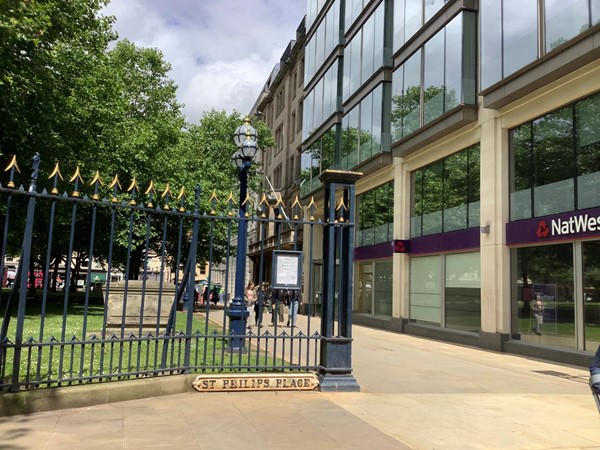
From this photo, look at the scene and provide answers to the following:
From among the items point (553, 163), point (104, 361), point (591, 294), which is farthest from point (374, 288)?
point (104, 361)

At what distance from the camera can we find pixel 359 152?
24.7 metres

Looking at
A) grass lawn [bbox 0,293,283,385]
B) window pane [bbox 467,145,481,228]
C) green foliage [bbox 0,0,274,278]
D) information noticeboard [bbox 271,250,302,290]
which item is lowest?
grass lawn [bbox 0,293,283,385]

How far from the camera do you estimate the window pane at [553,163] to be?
44.1 feet

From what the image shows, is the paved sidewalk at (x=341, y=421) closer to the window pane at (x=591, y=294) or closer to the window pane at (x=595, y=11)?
the window pane at (x=591, y=294)

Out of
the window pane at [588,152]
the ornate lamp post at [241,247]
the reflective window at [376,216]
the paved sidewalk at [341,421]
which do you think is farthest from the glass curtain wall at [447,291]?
the ornate lamp post at [241,247]

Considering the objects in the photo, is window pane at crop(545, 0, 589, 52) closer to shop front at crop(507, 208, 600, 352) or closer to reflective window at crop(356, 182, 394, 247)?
shop front at crop(507, 208, 600, 352)

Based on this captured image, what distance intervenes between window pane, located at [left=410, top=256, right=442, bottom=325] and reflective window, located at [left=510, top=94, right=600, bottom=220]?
4.45 metres

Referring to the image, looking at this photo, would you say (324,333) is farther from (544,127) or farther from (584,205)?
(544,127)

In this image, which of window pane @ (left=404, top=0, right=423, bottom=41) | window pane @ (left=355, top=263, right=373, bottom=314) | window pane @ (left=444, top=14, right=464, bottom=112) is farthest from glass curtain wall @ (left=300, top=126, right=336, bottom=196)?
window pane @ (left=444, top=14, right=464, bottom=112)

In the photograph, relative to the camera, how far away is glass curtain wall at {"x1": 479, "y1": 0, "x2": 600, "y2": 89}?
1266 cm

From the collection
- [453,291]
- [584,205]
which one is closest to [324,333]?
[584,205]

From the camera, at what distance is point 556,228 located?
43.4 feet

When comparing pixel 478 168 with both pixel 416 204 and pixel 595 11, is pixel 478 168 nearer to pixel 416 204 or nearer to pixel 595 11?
pixel 416 204

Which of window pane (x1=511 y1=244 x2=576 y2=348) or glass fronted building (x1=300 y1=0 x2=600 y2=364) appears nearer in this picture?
glass fronted building (x1=300 y1=0 x2=600 y2=364)
